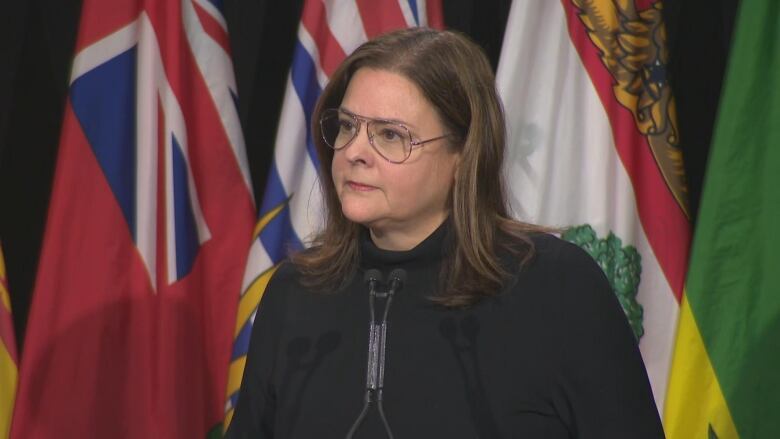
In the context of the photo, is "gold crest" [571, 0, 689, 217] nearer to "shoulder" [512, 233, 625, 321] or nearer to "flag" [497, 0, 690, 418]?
"flag" [497, 0, 690, 418]

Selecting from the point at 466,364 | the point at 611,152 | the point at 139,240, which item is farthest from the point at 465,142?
the point at 139,240

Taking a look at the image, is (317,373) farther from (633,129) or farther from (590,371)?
(633,129)

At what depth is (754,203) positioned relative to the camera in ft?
8.36

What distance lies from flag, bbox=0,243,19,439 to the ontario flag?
0.07m

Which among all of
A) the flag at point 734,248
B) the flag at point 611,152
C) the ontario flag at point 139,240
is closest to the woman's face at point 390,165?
the flag at point 611,152

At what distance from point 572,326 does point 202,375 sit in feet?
4.98

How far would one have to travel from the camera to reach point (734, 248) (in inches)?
101

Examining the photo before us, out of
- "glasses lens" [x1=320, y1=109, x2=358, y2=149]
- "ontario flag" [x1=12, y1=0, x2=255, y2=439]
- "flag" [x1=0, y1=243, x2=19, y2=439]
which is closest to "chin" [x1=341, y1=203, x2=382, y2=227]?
"glasses lens" [x1=320, y1=109, x2=358, y2=149]

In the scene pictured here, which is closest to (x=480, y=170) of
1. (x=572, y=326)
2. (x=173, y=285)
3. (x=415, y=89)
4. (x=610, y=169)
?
(x=415, y=89)

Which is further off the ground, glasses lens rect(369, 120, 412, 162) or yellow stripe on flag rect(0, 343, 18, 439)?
glasses lens rect(369, 120, 412, 162)

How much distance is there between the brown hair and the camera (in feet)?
5.47

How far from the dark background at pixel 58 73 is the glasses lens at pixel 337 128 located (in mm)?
1327

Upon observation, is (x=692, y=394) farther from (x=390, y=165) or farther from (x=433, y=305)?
(x=390, y=165)

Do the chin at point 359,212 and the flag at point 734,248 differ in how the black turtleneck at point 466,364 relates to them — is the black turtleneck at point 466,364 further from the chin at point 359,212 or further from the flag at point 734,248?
the flag at point 734,248
